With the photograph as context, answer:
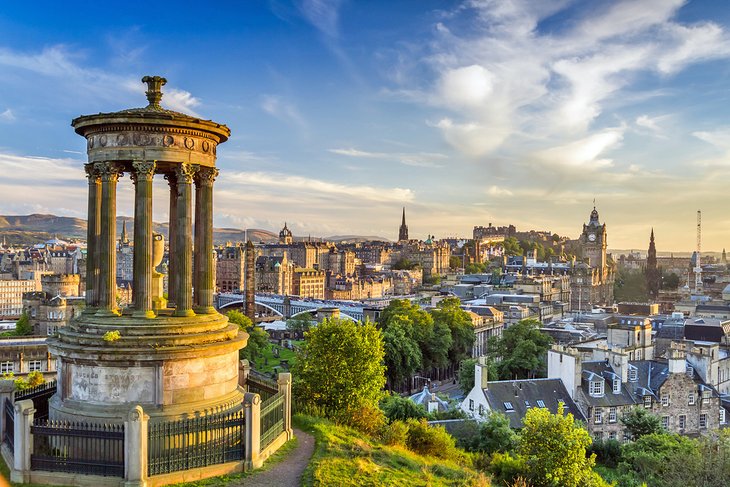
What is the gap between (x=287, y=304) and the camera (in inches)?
5236

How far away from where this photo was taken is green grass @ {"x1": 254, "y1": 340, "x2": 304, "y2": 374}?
233 ft

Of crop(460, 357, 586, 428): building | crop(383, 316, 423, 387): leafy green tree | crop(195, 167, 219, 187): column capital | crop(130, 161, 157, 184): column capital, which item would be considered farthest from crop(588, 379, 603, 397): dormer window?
crop(130, 161, 157, 184): column capital

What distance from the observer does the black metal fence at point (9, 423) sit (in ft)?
54.3

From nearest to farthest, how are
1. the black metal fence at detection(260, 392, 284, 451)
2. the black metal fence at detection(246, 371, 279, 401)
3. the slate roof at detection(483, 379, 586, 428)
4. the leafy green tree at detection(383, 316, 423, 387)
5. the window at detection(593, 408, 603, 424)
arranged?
the black metal fence at detection(260, 392, 284, 451)
the black metal fence at detection(246, 371, 279, 401)
the slate roof at detection(483, 379, 586, 428)
the window at detection(593, 408, 603, 424)
the leafy green tree at detection(383, 316, 423, 387)

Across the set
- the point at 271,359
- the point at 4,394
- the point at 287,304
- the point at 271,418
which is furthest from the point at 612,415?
the point at 287,304

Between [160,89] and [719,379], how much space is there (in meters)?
54.4

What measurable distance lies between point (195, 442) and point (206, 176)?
758cm

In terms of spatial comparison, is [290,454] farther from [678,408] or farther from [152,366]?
[678,408]

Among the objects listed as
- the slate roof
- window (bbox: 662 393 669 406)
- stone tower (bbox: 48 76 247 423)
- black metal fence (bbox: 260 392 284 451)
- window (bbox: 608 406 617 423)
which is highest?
stone tower (bbox: 48 76 247 423)

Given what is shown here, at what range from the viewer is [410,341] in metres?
66.2

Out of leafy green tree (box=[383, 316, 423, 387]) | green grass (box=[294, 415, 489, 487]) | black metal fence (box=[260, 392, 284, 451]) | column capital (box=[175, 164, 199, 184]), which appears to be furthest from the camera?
leafy green tree (box=[383, 316, 423, 387])

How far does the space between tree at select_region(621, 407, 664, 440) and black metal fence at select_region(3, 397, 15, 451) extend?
1424 inches

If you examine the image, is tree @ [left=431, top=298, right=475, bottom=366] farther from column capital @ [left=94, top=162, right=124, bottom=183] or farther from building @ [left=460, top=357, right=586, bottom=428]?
column capital @ [left=94, top=162, right=124, bottom=183]

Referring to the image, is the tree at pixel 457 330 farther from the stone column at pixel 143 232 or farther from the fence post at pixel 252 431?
the fence post at pixel 252 431
